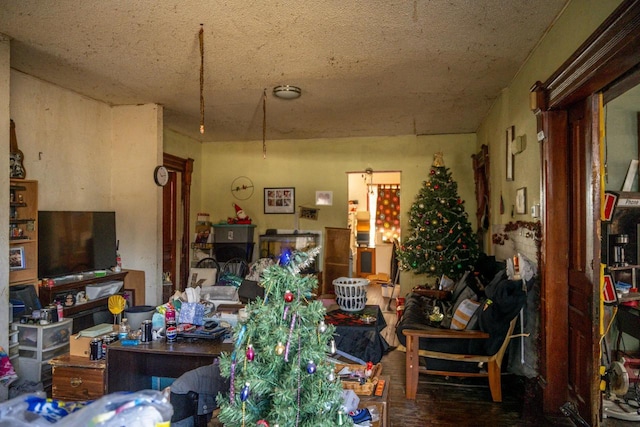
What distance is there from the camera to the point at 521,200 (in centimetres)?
387

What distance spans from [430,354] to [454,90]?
2.98 m

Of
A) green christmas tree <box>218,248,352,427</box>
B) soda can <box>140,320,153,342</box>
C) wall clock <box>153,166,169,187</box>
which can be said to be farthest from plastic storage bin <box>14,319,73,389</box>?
green christmas tree <box>218,248,352,427</box>

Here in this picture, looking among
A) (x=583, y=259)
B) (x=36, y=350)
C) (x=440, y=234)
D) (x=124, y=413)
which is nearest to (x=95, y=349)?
(x=36, y=350)

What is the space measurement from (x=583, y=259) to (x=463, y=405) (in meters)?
1.47

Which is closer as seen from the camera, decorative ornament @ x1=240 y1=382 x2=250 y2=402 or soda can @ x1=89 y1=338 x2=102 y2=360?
decorative ornament @ x1=240 y1=382 x2=250 y2=402

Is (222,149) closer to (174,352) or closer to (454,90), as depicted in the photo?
(454,90)

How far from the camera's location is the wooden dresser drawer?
2.56 meters

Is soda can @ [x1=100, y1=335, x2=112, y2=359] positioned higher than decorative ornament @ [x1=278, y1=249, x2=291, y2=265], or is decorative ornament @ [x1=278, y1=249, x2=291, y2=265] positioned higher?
decorative ornament @ [x1=278, y1=249, x2=291, y2=265]

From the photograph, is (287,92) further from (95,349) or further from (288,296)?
(288,296)

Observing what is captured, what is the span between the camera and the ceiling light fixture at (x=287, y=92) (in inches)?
182

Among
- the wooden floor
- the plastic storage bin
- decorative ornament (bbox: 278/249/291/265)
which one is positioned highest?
decorative ornament (bbox: 278/249/291/265)

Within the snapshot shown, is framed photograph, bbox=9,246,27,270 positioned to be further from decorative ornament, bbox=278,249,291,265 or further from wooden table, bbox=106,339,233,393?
decorative ornament, bbox=278,249,291,265

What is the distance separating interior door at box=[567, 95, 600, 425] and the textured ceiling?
89cm

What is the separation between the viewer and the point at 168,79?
14.4 ft
